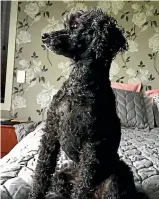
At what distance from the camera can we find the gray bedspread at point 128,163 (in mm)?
1133

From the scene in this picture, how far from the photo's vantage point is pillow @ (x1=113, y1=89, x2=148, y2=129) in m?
2.87

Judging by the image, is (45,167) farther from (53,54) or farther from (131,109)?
(53,54)

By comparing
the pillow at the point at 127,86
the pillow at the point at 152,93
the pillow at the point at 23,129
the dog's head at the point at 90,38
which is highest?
the dog's head at the point at 90,38

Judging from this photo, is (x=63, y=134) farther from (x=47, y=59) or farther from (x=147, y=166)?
(x=47, y=59)

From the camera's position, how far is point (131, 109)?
2934 millimetres

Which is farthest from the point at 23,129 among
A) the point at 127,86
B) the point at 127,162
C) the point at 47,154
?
the point at 47,154

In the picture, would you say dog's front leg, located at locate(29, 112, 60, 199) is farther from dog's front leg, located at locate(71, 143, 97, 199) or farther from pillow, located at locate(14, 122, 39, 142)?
pillow, located at locate(14, 122, 39, 142)

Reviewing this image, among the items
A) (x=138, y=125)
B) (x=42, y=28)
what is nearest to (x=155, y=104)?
(x=138, y=125)

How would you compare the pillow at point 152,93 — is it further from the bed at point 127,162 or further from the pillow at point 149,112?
the bed at point 127,162

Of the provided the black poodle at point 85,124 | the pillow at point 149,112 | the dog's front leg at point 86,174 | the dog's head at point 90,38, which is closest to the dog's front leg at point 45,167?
the black poodle at point 85,124

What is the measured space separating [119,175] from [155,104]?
6.72ft

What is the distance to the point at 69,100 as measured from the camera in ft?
3.89

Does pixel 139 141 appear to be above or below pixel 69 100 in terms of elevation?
below

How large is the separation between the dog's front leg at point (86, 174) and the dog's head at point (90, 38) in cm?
34
